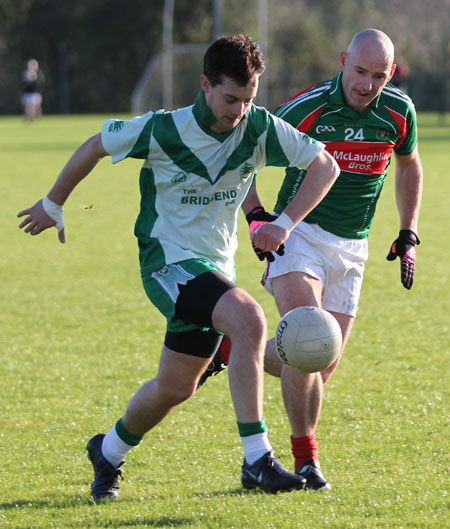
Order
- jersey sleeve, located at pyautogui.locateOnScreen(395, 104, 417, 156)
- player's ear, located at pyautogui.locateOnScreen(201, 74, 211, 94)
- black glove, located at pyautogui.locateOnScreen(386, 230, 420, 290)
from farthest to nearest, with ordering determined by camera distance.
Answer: black glove, located at pyautogui.locateOnScreen(386, 230, 420, 290) < jersey sleeve, located at pyautogui.locateOnScreen(395, 104, 417, 156) < player's ear, located at pyautogui.locateOnScreen(201, 74, 211, 94)

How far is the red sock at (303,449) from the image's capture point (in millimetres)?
4344

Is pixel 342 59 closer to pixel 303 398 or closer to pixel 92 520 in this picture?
pixel 303 398

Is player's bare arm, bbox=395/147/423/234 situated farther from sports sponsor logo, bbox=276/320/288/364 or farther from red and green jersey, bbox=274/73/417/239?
sports sponsor logo, bbox=276/320/288/364

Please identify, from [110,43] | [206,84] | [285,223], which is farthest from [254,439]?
[110,43]

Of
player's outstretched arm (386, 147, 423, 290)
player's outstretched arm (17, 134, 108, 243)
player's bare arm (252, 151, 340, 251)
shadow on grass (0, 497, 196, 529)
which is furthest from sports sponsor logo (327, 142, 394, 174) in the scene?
shadow on grass (0, 497, 196, 529)

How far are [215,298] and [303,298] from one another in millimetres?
801

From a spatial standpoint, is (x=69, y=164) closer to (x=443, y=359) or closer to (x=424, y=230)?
(x=443, y=359)

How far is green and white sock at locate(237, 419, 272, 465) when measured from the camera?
12.8ft

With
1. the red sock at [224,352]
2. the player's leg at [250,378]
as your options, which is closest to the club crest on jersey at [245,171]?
the player's leg at [250,378]

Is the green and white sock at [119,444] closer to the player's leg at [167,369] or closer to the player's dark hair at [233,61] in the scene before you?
the player's leg at [167,369]

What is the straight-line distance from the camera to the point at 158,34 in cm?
5341

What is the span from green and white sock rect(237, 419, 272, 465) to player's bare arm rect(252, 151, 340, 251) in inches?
28.6

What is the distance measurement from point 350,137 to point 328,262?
2.07 feet

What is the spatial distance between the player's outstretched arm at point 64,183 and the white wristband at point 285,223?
77cm
